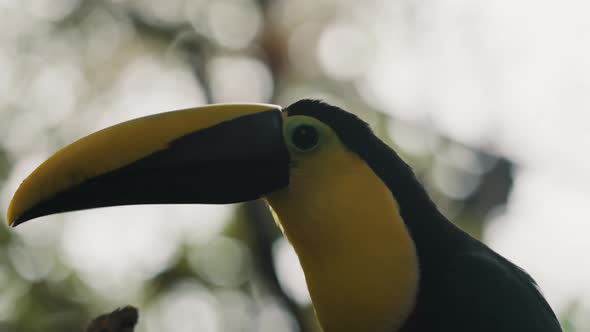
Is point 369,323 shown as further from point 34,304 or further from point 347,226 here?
point 34,304

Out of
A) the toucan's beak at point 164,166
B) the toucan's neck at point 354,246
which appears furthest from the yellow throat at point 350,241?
the toucan's beak at point 164,166

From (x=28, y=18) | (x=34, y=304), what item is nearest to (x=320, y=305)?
(x=34, y=304)

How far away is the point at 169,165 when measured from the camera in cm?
302

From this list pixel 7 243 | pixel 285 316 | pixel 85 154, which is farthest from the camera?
pixel 7 243

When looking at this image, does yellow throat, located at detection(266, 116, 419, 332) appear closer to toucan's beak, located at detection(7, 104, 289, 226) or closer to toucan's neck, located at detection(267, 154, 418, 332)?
toucan's neck, located at detection(267, 154, 418, 332)

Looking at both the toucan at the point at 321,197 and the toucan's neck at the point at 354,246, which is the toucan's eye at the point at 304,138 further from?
the toucan's neck at the point at 354,246

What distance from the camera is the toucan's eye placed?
310 centimetres

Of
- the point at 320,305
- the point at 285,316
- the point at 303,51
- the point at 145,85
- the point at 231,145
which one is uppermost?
the point at 231,145

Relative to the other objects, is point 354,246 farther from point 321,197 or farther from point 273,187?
point 273,187

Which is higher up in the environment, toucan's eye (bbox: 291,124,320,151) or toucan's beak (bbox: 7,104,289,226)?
toucan's eye (bbox: 291,124,320,151)

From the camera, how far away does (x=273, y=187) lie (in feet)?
10.0

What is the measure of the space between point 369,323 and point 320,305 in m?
0.21

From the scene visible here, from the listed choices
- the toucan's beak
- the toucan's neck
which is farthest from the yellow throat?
the toucan's beak

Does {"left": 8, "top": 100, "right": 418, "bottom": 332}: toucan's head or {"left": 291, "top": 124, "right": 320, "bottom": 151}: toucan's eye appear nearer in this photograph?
{"left": 8, "top": 100, "right": 418, "bottom": 332}: toucan's head
